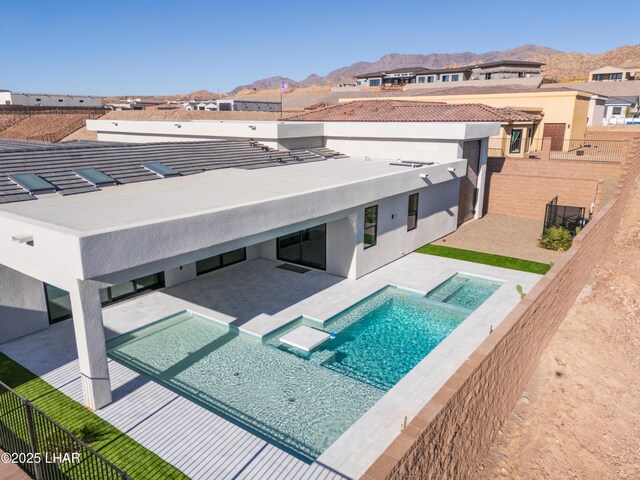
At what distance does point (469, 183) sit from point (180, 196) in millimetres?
18071

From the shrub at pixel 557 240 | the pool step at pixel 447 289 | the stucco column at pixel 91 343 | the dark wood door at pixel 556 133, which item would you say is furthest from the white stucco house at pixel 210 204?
the dark wood door at pixel 556 133

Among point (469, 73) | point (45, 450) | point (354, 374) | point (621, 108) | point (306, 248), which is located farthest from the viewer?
point (469, 73)

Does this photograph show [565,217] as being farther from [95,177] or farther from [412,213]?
[95,177]

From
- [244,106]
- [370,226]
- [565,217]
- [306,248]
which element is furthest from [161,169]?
[244,106]

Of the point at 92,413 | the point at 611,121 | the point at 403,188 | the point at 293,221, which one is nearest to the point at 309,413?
the point at 92,413

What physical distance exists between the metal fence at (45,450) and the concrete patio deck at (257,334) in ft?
4.35

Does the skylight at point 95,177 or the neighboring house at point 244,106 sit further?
the neighboring house at point 244,106

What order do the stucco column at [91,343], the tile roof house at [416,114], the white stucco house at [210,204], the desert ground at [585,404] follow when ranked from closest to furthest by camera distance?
1. the stucco column at [91,343]
2. the white stucco house at [210,204]
3. the desert ground at [585,404]
4. the tile roof house at [416,114]

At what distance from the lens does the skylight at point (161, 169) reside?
1795cm

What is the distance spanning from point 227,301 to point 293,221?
4.15m

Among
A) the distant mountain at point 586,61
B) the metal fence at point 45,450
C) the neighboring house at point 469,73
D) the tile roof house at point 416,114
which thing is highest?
the distant mountain at point 586,61

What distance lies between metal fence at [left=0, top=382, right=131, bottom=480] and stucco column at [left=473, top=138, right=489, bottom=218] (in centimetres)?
2444

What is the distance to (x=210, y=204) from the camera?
43.1 feet

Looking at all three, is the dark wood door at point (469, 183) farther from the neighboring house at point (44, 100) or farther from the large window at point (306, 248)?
the neighboring house at point (44, 100)
